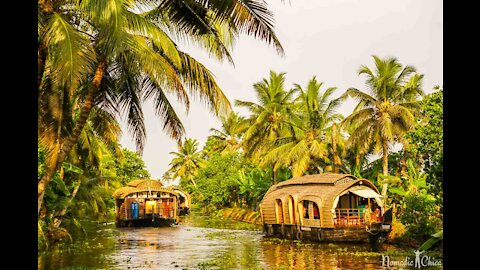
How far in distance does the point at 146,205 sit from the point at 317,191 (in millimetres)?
11992

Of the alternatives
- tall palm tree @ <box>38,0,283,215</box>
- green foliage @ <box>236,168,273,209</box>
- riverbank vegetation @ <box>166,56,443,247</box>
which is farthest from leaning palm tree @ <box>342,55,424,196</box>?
tall palm tree @ <box>38,0,283,215</box>

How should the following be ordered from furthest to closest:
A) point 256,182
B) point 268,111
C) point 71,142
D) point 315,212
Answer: point 256,182
point 268,111
point 315,212
point 71,142

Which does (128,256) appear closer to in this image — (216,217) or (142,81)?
(142,81)

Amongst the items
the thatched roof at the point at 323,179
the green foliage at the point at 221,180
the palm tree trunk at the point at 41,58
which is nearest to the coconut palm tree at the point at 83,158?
the palm tree trunk at the point at 41,58

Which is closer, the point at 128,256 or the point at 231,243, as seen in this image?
the point at 128,256

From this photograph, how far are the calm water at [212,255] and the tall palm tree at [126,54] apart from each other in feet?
10.5

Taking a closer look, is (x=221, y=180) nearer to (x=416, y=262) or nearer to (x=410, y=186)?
(x=410, y=186)

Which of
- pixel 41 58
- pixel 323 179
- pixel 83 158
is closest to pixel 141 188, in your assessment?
pixel 323 179

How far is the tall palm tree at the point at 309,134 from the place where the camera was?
2191 centimetres

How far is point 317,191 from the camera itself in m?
16.6

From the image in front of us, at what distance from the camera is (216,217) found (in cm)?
3372

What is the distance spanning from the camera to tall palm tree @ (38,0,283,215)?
5965 mm
